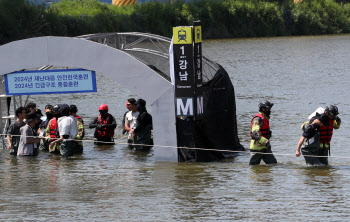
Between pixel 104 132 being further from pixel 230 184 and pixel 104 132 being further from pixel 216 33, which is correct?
pixel 216 33

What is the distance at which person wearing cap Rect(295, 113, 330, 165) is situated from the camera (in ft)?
45.4

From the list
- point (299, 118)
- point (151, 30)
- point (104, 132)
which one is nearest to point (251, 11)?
point (151, 30)

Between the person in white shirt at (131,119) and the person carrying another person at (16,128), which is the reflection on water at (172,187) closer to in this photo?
the person carrying another person at (16,128)

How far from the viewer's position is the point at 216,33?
73562 mm

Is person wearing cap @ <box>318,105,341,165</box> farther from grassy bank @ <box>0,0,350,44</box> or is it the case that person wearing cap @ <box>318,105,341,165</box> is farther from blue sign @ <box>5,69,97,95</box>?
grassy bank @ <box>0,0,350,44</box>

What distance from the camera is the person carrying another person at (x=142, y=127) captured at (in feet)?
56.9

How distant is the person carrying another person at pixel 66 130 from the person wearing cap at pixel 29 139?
24.2 inches

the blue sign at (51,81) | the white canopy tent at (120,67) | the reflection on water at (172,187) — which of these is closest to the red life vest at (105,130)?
the reflection on water at (172,187)

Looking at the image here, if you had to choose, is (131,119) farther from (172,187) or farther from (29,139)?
(172,187)

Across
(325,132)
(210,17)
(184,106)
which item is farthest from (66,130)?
(210,17)

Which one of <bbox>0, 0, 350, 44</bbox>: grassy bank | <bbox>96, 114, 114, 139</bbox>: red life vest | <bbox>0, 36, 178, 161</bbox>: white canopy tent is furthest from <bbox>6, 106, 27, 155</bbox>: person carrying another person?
<bbox>0, 0, 350, 44</bbox>: grassy bank

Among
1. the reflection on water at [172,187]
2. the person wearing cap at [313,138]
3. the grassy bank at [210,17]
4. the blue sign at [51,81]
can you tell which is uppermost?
the grassy bank at [210,17]

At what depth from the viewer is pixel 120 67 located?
51.6ft

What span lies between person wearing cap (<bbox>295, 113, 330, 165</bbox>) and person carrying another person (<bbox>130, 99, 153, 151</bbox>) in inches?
178
